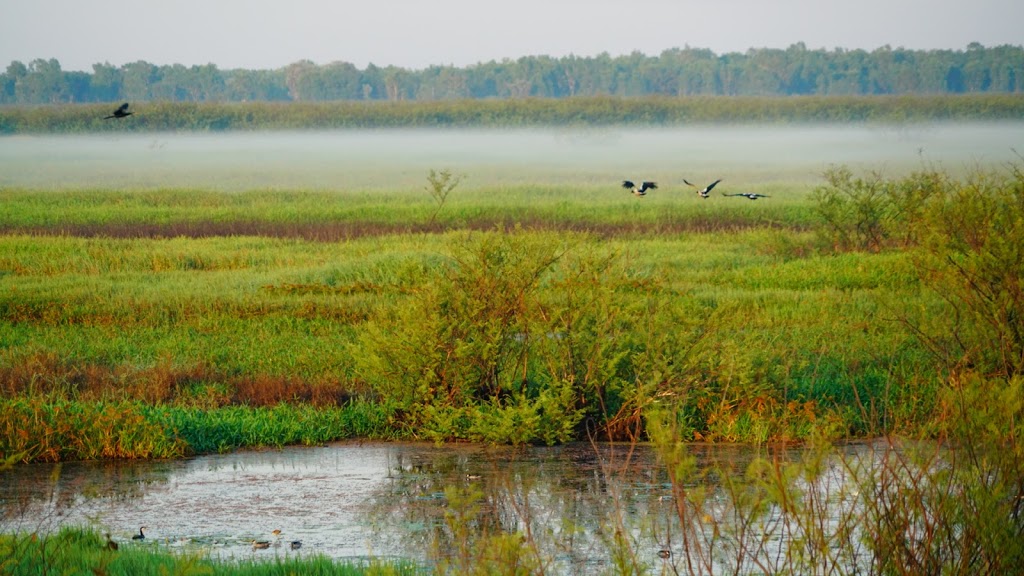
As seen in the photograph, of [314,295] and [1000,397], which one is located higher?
[1000,397]

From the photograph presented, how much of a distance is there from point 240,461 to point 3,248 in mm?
17705

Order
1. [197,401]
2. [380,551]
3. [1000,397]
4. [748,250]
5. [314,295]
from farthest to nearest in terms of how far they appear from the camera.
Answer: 1. [748,250]
2. [314,295]
3. [197,401]
4. [380,551]
5. [1000,397]

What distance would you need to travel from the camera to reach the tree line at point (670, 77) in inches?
→ 2448

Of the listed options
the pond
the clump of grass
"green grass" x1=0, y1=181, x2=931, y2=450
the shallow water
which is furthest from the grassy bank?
the pond

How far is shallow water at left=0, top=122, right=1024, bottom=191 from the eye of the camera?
45.2 m

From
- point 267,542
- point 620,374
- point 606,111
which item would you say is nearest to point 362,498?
point 267,542

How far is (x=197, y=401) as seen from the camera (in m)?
11.4

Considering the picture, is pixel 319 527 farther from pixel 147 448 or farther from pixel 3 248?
pixel 3 248

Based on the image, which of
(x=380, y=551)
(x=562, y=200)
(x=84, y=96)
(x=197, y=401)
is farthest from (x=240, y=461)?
(x=84, y=96)

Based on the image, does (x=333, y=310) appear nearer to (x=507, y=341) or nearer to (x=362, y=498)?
(x=507, y=341)

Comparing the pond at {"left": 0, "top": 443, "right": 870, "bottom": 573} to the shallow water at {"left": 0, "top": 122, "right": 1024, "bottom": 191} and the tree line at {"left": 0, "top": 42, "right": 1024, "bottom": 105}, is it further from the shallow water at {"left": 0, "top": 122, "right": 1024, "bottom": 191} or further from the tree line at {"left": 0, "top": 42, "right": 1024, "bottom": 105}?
the tree line at {"left": 0, "top": 42, "right": 1024, "bottom": 105}

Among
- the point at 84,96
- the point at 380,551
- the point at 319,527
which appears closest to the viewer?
the point at 380,551

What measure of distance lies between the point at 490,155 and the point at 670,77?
12.0 meters

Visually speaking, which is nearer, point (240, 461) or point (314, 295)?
point (240, 461)
